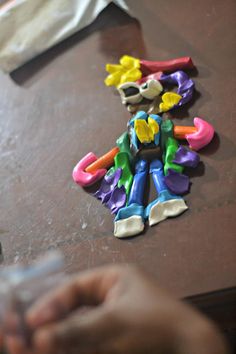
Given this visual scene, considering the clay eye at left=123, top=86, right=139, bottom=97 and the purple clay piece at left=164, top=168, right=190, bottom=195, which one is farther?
the clay eye at left=123, top=86, right=139, bottom=97

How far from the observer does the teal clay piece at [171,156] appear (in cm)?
78

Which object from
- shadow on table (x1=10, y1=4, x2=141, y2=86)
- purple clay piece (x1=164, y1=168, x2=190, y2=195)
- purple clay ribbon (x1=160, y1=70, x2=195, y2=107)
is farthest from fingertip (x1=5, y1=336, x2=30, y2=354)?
shadow on table (x1=10, y1=4, x2=141, y2=86)

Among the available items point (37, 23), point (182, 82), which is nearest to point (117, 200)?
point (182, 82)

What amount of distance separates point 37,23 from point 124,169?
54 cm

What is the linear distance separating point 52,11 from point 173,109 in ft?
1.56

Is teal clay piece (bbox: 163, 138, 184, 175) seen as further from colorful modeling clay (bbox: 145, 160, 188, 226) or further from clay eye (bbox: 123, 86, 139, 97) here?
clay eye (bbox: 123, 86, 139, 97)

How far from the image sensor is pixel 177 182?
2.52 ft

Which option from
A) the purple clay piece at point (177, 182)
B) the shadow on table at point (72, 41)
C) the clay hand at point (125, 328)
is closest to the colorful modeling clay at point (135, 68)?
the shadow on table at point (72, 41)

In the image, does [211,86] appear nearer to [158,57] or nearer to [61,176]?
[158,57]

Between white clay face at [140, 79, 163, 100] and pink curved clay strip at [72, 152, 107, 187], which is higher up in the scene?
pink curved clay strip at [72, 152, 107, 187]

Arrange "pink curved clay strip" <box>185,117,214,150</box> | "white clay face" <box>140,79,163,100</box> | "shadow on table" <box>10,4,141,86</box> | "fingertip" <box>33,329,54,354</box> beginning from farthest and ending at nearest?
1. "shadow on table" <box>10,4,141,86</box>
2. "white clay face" <box>140,79,163,100</box>
3. "pink curved clay strip" <box>185,117,214,150</box>
4. "fingertip" <box>33,329,54,354</box>

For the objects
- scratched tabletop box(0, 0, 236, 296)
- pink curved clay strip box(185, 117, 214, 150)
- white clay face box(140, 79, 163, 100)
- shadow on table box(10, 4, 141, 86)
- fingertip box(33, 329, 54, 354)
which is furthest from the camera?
shadow on table box(10, 4, 141, 86)

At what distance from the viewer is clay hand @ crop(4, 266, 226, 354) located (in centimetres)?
35

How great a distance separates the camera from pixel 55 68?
1.11 metres
